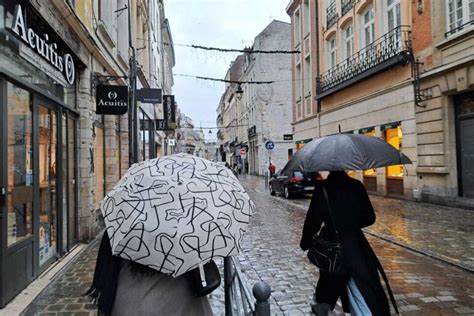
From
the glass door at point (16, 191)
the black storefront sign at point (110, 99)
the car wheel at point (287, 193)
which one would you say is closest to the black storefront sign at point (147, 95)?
the black storefront sign at point (110, 99)

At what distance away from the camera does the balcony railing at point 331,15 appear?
2206 cm

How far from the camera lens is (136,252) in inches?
68.6

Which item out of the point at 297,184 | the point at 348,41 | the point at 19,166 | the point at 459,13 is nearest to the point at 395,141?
the point at 297,184

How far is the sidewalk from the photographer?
688cm

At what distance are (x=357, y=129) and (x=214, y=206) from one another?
725 inches

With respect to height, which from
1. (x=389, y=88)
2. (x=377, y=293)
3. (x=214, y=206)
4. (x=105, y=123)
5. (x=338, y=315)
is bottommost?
(x=338, y=315)

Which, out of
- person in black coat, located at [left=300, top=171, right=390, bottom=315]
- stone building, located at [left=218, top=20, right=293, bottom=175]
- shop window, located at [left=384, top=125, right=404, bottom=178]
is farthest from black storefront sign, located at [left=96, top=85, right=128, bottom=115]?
stone building, located at [left=218, top=20, right=293, bottom=175]

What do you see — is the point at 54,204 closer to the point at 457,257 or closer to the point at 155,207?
the point at 155,207

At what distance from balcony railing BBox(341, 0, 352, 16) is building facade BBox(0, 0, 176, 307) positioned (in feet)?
44.0

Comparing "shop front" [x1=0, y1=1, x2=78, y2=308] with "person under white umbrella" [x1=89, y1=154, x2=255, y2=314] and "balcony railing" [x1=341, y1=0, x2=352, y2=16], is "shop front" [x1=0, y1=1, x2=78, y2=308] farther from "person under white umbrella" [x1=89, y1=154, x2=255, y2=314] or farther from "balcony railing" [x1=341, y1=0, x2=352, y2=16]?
"balcony railing" [x1=341, y1=0, x2=352, y2=16]

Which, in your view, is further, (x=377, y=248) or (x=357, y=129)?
(x=357, y=129)

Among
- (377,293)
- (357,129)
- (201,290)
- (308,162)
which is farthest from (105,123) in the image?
(357,129)

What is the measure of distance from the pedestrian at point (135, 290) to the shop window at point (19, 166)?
355 centimetres

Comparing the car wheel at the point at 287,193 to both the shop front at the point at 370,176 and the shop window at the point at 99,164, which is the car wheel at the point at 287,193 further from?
the shop window at the point at 99,164
